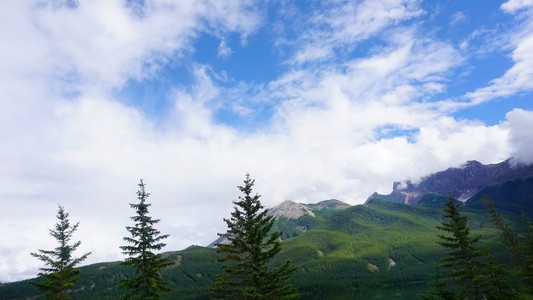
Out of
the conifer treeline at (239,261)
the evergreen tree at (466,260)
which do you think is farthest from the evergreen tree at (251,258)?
the evergreen tree at (466,260)

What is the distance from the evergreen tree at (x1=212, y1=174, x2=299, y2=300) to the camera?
88.8 feet

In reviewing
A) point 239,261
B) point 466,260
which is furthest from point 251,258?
point 466,260

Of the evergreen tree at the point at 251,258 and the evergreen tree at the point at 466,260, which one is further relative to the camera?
the evergreen tree at the point at 466,260

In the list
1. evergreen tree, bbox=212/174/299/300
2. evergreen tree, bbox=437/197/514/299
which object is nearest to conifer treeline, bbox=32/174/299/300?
evergreen tree, bbox=212/174/299/300

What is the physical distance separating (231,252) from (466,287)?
2276 centimetres

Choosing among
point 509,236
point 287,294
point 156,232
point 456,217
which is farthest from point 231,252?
point 509,236

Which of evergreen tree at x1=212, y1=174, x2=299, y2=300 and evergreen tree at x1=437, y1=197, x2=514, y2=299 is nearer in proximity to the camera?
evergreen tree at x1=212, y1=174, x2=299, y2=300

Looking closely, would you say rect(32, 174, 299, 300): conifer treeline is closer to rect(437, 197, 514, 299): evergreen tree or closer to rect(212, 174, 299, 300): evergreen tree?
rect(212, 174, 299, 300): evergreen tree

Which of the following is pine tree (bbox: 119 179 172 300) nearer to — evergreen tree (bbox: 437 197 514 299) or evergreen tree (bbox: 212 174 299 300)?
evergreen tree (bbox: 212 174 299 300)

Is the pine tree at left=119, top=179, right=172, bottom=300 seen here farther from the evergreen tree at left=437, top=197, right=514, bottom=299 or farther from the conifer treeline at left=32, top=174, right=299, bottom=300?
the evergreen tree at left=437, top=197, right=514, bottom=299

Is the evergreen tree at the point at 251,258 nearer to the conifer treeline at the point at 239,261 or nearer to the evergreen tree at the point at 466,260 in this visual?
the conifer treeline at the point at 239,261

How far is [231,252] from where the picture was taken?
28953 millimetres

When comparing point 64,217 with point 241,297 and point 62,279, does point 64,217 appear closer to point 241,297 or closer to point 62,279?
point 62,279

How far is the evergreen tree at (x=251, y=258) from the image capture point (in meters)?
27.1
